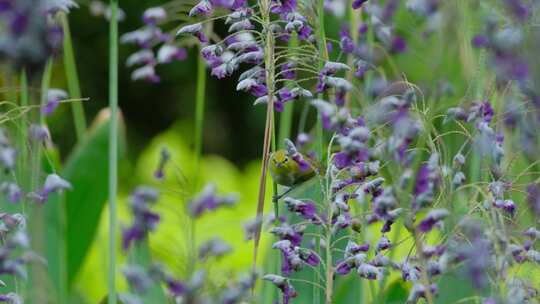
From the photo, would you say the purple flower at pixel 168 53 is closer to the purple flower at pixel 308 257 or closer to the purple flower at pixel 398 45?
the purple flower at pixel 398 45

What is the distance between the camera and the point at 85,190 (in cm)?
210

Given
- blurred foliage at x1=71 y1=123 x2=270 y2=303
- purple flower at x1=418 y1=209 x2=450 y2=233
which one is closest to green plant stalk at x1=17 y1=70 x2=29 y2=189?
purple flower at x1=418 y1=209 x2=450 y2=233

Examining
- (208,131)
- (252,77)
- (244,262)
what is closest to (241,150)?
(208,131)

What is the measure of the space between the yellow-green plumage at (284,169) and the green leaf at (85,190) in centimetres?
82

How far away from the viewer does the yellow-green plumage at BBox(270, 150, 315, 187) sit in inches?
46.2

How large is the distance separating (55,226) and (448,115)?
113 centimetres

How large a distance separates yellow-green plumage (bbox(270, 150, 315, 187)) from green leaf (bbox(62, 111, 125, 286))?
82 centimetres

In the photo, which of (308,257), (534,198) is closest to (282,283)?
(308,257)

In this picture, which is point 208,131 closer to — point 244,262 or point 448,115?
point 244,262

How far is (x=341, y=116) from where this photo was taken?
0.96 m

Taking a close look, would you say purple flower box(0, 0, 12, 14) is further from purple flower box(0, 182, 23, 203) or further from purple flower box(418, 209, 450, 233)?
purple flower box(418, 209, 450, 233)

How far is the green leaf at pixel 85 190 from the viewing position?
2.00 meters

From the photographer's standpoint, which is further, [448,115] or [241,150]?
[241,150]

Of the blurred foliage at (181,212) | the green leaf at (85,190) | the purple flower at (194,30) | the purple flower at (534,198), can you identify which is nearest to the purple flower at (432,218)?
the purple flower at (534,198)
